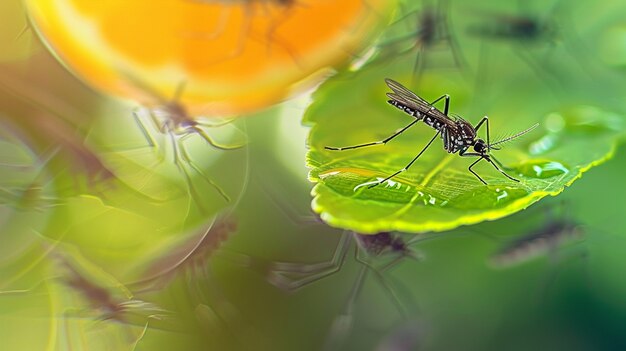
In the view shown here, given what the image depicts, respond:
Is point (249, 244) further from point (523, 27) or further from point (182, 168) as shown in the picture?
point (523, 27)

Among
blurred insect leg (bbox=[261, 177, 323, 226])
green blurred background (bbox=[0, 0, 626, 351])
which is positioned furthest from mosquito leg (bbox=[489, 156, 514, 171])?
blurred insect leg (bbox=[261, 177, 323, 226])

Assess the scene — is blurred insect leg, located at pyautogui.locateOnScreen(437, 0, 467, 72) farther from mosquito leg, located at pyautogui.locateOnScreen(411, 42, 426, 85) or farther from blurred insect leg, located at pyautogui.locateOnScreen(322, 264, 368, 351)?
blurred insect leg, located at pyautogui.locateOnScreen(322, 264, 368, 351)

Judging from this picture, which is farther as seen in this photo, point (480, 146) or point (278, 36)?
point (278, 36)

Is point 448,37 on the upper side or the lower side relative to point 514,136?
upper

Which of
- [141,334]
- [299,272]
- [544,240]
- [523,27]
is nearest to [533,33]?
[523,27]

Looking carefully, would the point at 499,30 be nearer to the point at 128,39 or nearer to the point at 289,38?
the point at 289,38

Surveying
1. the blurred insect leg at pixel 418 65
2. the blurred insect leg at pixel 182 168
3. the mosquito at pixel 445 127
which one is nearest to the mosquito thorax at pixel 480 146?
the mosquito at pixel 445 127

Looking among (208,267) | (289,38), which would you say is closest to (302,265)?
(208,267)

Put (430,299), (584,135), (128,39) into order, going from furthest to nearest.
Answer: (430,299) → (128,39) → (584,135)
